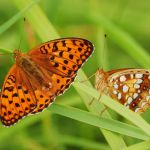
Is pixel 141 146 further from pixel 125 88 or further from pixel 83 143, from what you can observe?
pixel 83 143

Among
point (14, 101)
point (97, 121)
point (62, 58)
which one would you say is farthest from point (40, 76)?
point (97, 121)

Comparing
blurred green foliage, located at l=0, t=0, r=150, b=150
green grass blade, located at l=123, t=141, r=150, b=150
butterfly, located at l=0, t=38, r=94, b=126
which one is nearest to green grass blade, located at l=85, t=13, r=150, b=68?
blurred green foliage, located at l=0, t=0, r=150, b=150

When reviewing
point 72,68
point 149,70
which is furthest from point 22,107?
point 149,70

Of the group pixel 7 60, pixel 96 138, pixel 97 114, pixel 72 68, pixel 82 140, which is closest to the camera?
pixel 97 114

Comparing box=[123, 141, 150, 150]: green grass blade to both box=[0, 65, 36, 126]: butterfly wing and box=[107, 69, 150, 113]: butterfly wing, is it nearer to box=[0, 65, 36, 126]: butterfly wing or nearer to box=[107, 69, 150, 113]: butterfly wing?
box=[0, 65, 36, 126]: butterfly wing

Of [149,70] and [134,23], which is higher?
[134,23]

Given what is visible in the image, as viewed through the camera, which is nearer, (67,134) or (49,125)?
(49,125)

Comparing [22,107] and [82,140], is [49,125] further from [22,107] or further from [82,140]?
[22,107]
